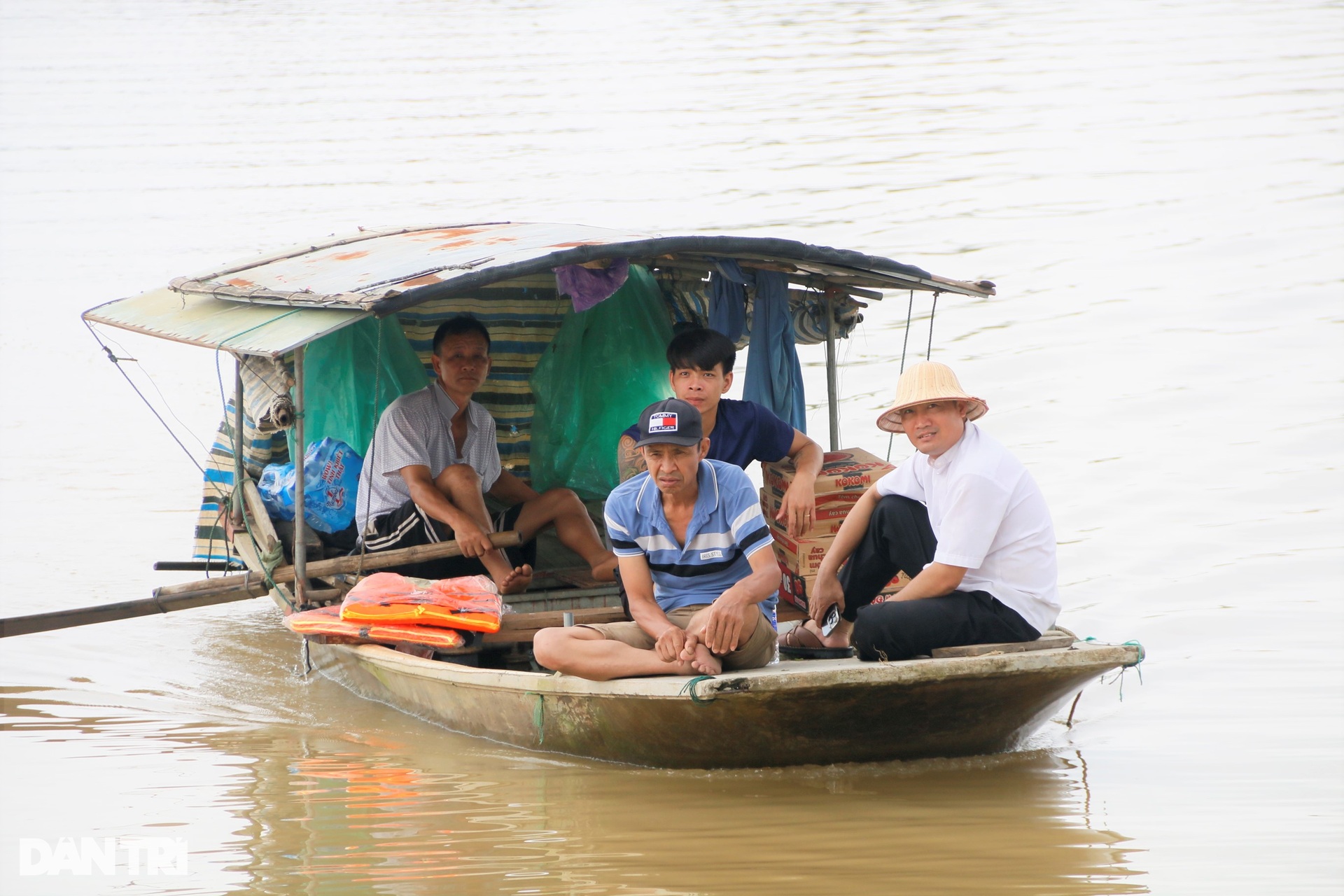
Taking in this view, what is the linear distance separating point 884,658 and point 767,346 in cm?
201

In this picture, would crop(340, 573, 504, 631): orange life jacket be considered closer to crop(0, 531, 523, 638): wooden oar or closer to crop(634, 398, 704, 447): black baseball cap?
crop(0, 531, 523, 638): wooden oar

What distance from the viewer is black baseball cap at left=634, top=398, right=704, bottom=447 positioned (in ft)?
13.3

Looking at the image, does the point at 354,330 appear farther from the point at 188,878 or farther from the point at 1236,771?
the point at 1236,771

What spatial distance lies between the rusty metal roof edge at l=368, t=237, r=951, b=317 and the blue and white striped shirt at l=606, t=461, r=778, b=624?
0.86 meters

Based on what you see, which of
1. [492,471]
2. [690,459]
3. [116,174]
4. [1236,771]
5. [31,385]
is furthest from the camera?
[116,174]

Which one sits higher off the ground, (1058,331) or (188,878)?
(1058,331)

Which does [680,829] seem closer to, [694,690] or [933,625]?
[694,690]

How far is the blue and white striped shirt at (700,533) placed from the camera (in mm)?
4246

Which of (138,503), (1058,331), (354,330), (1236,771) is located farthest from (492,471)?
(1058,331)

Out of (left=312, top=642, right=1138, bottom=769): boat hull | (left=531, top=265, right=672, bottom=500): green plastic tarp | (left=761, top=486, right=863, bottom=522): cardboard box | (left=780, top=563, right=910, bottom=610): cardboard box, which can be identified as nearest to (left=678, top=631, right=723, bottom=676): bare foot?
(left=312, top=642, right=1138, bottom=769): boat hull

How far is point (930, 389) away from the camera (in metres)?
4.24

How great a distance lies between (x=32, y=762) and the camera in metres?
5.02

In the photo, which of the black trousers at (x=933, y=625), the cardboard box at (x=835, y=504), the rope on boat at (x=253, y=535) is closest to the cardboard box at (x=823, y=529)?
the cardboard box at (x=835, y=504)

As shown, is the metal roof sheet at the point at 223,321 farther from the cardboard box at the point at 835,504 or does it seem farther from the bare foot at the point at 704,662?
the cardboard box at the point at 835,504
